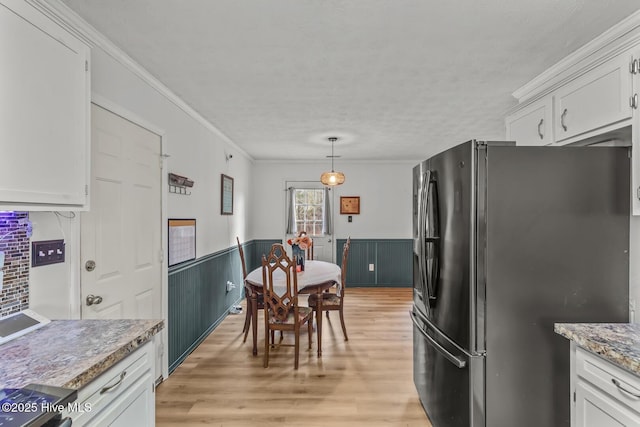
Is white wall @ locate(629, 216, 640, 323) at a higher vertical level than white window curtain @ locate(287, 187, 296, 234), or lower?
lower

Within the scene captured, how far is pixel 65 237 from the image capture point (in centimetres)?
162

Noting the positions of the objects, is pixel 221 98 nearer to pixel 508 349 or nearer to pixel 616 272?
pixel 508 349

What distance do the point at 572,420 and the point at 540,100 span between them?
6.76 feet

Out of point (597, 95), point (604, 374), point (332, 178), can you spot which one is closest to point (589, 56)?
point (597, 95)

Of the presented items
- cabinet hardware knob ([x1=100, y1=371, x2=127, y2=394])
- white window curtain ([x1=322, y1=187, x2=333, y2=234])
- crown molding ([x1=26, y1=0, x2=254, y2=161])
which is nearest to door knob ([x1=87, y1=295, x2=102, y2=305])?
cabinet hardware knob ([x1=100, y1=371, x2=127, y2=394])

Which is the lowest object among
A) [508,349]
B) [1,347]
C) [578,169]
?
[508,349]

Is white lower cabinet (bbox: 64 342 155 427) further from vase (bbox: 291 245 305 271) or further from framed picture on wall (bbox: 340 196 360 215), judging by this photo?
framed picture on wall (bbox: 340 196 360 215)

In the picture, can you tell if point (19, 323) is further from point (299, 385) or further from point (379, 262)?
point (379, 262)

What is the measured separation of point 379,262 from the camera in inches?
237

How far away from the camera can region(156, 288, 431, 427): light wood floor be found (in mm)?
2160

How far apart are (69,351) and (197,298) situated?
218 centimetres

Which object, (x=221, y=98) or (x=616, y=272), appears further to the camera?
(x=221, y=98)

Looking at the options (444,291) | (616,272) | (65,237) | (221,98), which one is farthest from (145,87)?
(616,272)

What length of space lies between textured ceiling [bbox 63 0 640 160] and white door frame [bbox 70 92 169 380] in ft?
1.18
